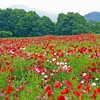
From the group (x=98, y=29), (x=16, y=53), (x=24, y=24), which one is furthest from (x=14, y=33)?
(x=16, y=53)

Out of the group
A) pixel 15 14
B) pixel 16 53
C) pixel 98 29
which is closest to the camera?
pixel 16 53

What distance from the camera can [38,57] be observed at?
8.44 meters

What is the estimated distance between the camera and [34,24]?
209ft

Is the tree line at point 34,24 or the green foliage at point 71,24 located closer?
the tree line at point 34,24

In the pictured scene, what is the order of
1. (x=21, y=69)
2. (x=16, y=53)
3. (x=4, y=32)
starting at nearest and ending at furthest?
(x=21, y=69)
(x=16, y=53)
(x=4, y=32)

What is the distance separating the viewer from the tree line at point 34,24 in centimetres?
6316

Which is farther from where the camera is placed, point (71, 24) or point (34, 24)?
point (71, 24)

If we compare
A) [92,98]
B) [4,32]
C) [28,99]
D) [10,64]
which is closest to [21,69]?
[10,64]

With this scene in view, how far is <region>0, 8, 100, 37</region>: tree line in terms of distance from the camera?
6316cm

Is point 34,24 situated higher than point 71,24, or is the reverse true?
point 34,24

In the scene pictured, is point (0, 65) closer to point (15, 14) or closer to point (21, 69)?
point (21, 69)

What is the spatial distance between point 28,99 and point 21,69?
2.84 meters

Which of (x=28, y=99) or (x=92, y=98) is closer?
(x=92, y=98)

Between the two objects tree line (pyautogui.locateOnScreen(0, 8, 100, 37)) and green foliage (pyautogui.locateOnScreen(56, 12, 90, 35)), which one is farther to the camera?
green foliage (pyautogui.locateOnScreen(56, 12, 90, 35))
